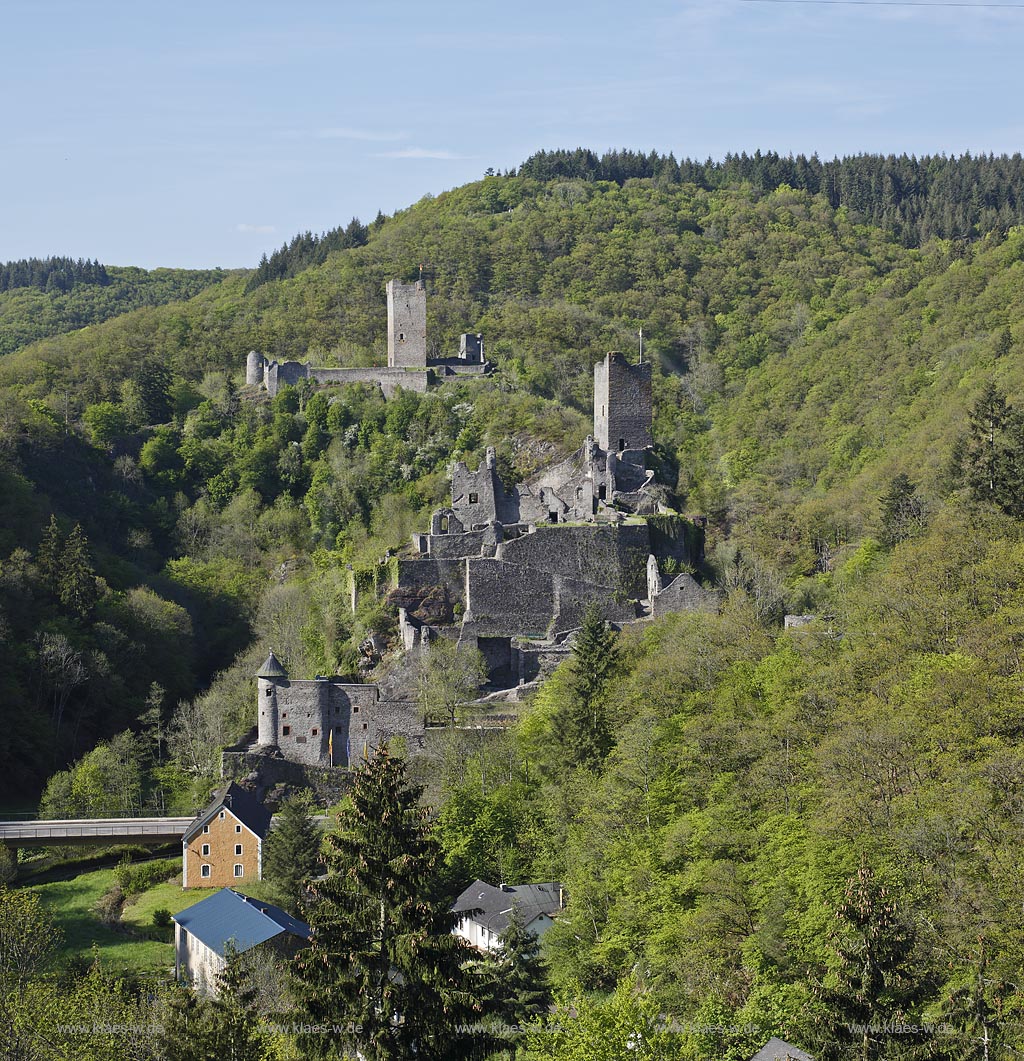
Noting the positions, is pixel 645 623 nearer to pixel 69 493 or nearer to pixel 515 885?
pixel 515 885

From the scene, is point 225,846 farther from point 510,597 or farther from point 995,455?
point 995,455

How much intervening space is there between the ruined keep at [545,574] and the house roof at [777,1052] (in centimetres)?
2223

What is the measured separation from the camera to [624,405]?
196ft

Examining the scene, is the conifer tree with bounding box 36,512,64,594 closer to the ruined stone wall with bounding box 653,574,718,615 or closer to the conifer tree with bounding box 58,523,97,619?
the conifer tree with bounding box 58,523,97,619

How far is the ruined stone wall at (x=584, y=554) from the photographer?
2014 inches

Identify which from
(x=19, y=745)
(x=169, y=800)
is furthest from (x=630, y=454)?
(x=19, y=745)

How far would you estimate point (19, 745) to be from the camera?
184 feet

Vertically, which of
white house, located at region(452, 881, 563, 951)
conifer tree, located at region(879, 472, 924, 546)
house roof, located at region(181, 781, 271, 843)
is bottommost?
white house, located at region(452, 881, 563, 951)

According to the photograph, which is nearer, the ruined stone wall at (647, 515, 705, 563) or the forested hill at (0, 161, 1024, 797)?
the ruined stone wall at (647, 515, 705, 563)

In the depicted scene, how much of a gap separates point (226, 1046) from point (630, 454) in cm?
3769

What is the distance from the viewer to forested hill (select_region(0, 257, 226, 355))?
128375 millimetres

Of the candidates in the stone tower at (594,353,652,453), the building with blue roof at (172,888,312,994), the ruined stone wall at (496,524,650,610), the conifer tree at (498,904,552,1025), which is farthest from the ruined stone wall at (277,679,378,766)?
the conifer tree at (498,904,552,1025)

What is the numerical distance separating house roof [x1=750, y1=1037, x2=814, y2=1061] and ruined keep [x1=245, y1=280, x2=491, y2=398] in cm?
5106

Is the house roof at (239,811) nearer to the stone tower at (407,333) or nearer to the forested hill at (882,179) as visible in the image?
the stone tower at (407,333)
